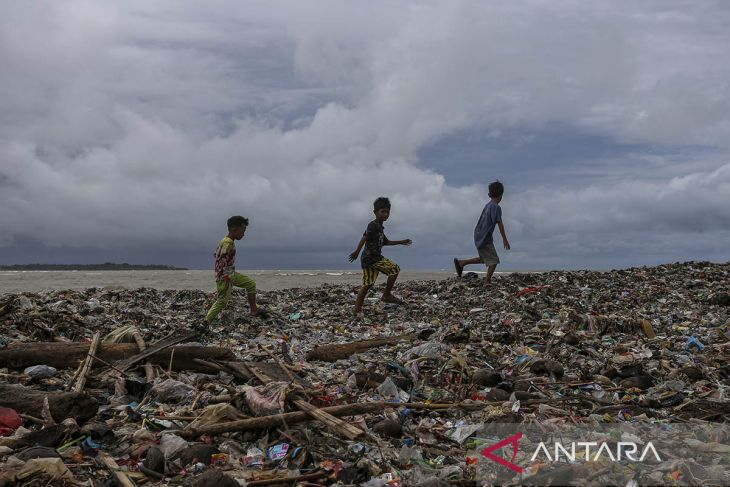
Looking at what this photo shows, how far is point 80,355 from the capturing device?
265 inches

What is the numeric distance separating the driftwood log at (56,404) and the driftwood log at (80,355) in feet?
5.09

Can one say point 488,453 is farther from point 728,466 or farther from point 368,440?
point 728,466

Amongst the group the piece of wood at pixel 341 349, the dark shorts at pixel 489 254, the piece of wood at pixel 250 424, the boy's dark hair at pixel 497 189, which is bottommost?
the piece of wood at pixel 250 424

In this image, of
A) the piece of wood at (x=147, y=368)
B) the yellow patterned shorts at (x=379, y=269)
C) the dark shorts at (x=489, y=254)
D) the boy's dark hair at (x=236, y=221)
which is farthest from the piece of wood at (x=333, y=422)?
the dark shorts at (x=489, y=254)

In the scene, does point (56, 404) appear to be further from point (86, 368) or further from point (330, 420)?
point (330, 420)

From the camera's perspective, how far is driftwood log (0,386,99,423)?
4893 millimetres

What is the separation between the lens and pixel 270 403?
4.85 m

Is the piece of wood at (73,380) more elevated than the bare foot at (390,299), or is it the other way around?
the bare foot at (390,299)

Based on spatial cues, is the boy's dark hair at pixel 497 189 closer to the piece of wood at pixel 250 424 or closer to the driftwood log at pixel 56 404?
the piece of wood at pixel 250 424

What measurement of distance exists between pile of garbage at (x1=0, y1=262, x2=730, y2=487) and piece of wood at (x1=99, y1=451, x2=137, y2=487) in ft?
0.05

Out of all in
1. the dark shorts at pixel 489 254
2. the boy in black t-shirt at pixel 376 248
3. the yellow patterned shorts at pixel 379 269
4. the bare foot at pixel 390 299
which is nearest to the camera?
the boy in black t-shirt at pixel 376 248

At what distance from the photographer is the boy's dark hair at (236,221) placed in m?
9.88

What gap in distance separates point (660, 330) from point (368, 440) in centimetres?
662

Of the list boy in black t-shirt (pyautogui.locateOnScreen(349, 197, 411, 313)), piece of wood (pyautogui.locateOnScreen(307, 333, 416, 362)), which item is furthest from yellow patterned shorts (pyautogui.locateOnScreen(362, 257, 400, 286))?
piece of wood (pyautogui.locateOnScreen(307, 333, 416, 362))
